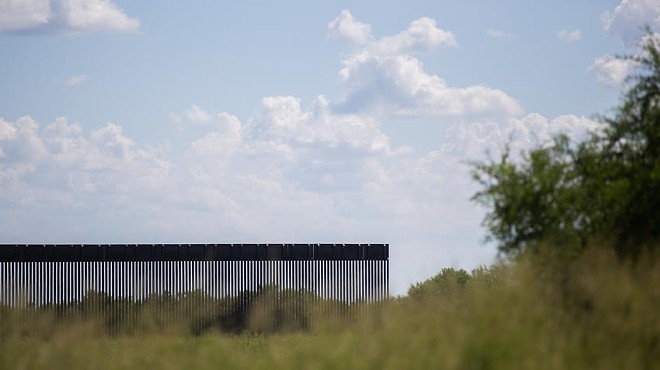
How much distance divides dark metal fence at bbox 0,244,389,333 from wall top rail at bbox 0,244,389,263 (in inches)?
1.0

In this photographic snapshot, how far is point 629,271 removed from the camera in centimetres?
1205

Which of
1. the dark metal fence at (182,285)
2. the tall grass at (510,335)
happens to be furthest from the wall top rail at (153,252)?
the tall grass at (510,335)

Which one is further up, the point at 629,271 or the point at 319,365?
the point at 629,271

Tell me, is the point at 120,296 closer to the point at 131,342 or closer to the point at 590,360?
the point at 131,342

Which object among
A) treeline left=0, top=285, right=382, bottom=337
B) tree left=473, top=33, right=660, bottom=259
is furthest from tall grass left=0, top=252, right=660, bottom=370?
treeline left=0, top=285, right=382, bottom=337

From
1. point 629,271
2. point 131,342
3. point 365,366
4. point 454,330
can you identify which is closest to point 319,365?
point 365,366

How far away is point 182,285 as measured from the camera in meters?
23.3

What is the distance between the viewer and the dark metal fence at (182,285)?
914 inches

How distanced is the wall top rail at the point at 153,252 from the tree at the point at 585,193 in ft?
35.6

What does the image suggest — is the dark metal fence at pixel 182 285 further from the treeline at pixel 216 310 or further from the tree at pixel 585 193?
the tree at pixel 585 193

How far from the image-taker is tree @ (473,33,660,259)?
496 inches

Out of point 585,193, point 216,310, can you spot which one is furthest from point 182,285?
point 585,193

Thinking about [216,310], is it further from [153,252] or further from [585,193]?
[585,193]

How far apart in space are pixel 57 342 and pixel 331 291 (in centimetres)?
1082
